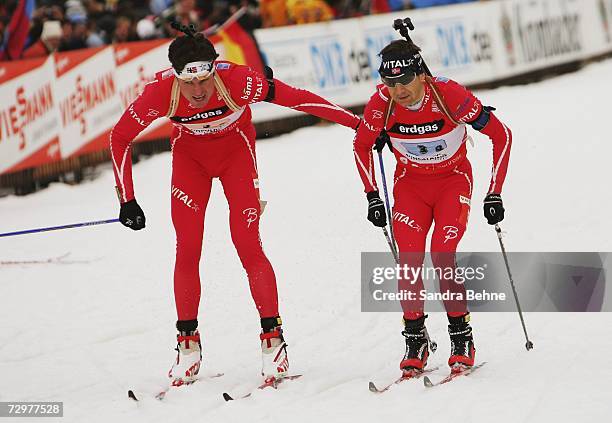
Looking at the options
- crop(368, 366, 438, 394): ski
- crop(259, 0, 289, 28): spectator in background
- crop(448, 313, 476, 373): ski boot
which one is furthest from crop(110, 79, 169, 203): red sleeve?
crop(259, 0, 289, 28): spectator in background

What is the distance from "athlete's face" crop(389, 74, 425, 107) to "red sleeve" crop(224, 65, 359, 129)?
55 cm

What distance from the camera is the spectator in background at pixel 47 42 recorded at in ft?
42.9

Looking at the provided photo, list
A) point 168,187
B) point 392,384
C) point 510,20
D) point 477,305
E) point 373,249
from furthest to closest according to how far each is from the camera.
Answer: point 510,20
point 168,187
point 373,249
point 477,305
point 392,384

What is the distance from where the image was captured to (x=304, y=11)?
16.0 m

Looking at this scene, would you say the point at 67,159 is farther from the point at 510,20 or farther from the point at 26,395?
the point at 510,20

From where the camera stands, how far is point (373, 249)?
10.1 m

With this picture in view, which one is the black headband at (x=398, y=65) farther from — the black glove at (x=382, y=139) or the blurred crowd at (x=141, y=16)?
the blurred crowd at (x=141, y=16)

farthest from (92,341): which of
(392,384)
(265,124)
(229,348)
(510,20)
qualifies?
(510,20)

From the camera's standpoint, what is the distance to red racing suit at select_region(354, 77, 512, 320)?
6.36 meters

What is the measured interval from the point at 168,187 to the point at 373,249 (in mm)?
3508

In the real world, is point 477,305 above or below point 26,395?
below

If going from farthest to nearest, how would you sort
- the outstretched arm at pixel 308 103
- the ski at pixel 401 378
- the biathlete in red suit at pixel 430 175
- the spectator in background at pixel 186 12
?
the spectator in background at pixel 186 12 < the outstretched arm at pixel 308 103 < the biathlete in red suit at pixel 430 175 < the ski at pixel 401 378

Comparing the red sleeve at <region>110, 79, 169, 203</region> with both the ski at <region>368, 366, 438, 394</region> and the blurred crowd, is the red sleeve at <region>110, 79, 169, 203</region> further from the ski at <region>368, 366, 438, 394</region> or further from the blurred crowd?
the blurred crowd

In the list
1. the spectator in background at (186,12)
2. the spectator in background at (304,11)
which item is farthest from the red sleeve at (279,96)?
the spectator in background at (304,11)
